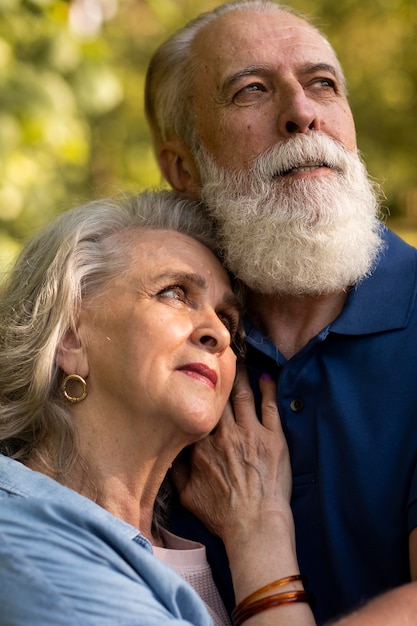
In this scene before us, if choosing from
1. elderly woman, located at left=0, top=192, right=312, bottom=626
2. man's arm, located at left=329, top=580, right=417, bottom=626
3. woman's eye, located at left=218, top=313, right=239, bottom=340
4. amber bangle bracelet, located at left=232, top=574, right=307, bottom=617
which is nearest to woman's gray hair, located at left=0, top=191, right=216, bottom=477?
elderly woman, located at left=0, top=192, right=312, bottom=626

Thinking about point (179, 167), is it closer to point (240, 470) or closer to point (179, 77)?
point (179, 77)

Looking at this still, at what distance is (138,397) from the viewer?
2.50 meters

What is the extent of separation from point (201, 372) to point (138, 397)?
0.20 m

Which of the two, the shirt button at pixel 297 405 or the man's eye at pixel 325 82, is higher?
the man's eye at pixel 325 82

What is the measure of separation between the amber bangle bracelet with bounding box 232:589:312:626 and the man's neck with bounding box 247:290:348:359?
2.48 ft

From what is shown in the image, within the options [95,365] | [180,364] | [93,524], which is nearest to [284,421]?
[180,364]

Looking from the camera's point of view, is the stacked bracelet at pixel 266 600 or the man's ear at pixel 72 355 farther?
the man's ear at pixel 72 355

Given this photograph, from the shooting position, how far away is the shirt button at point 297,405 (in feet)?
8.98

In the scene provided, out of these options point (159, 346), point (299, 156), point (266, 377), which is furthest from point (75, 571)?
point (299, 156)

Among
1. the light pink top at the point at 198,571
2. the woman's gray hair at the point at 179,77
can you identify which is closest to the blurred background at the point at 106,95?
the woman's gray hair at the point at 179,77

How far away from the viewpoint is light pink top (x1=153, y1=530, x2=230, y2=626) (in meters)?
2.60

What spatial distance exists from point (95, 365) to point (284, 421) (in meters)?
0.61

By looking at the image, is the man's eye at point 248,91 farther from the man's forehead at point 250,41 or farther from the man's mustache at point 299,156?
the man's mustache at point 299,156

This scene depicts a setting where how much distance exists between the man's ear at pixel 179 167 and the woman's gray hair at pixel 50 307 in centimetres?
31
